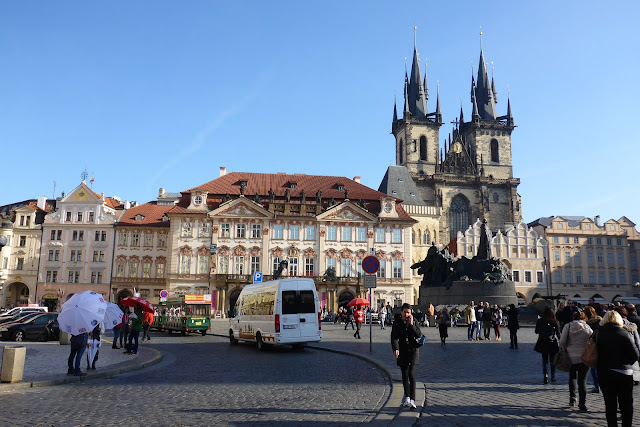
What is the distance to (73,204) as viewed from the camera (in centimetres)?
5772

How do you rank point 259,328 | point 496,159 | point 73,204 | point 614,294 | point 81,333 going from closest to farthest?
1. point 81,333
2. point 259,328
3. point 73,204
4. point 614,294
5. point 496,159

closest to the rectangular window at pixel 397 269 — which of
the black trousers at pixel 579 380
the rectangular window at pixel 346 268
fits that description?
the rectangular window at pixel 346 268

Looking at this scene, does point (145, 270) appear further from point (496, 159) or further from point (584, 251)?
point (496, 159)

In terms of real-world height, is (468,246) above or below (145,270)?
above

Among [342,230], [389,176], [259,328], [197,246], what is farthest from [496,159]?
[259,328]

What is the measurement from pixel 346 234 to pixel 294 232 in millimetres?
5157

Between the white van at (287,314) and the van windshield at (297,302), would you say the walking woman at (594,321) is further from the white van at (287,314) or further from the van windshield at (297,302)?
the van windshield at (297,302)

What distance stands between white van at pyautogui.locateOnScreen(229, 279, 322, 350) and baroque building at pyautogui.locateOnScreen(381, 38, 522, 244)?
209 feet

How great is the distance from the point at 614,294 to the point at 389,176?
107ft

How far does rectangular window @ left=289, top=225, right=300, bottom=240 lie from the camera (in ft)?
181

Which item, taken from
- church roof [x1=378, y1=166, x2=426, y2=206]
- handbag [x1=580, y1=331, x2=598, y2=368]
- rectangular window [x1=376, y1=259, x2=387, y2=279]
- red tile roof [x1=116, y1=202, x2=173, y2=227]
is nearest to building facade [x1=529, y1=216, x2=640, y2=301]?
church roof [x1=378, y1=166, x2=426, y2=206]

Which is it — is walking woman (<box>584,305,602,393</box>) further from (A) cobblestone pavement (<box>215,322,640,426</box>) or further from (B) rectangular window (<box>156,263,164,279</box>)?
(B) rectangular window (<box>156,263,164,279</box>)

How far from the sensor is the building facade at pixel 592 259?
7156 cm

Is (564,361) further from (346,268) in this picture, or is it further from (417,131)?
(417,131)
